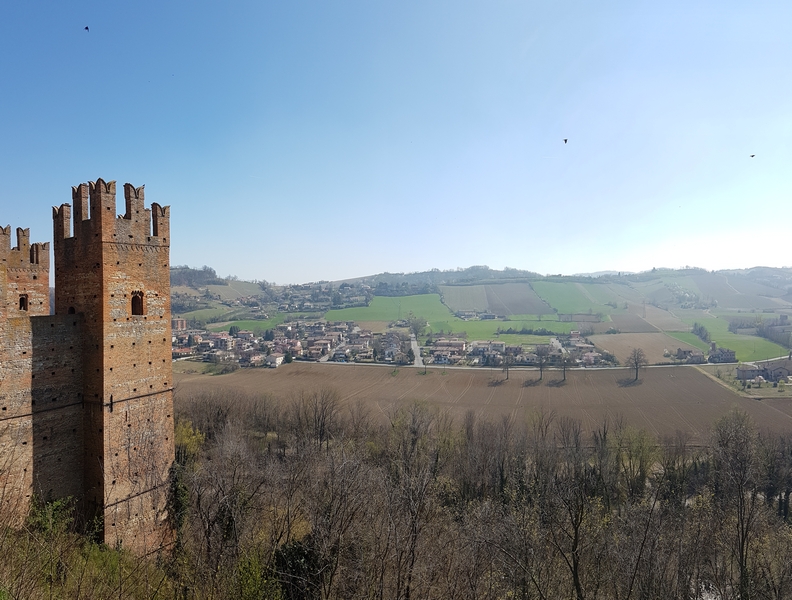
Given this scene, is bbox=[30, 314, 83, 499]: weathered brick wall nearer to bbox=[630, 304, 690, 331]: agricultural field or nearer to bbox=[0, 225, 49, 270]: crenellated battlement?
bbox=[0, 225, 49, 270]: crenellated battlement

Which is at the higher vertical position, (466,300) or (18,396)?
(466,300)

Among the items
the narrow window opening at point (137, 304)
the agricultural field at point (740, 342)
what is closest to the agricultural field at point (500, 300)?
the agricultural field at point (740, 342)

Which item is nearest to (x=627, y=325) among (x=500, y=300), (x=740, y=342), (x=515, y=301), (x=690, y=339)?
(x=690, y=339)

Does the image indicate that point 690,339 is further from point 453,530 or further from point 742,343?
point 453,530

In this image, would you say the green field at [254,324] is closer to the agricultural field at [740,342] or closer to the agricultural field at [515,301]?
the agricultural field at [515,301]

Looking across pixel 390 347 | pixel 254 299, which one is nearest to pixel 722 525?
pixel 390 347

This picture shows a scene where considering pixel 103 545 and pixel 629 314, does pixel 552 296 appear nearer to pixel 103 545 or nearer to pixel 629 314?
pixel 629 314

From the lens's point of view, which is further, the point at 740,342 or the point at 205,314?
the point at 205,314
